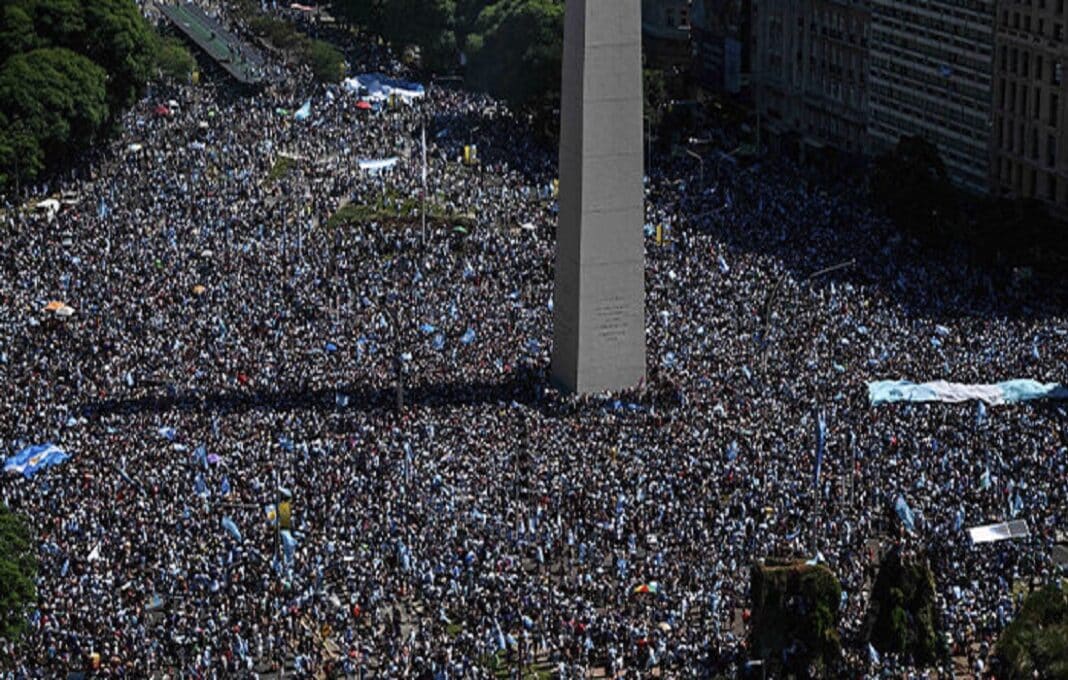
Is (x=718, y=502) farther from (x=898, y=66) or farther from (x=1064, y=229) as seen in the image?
(x=898, y=66)

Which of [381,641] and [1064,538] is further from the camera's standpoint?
[1064,538]

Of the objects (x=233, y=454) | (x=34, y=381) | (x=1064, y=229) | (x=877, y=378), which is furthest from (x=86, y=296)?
(x=1064, y=229)

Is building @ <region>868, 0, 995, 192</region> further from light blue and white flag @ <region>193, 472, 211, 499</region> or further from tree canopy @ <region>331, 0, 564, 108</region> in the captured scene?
light blue and white flag @ <region>193, 472, 211, 499</region>

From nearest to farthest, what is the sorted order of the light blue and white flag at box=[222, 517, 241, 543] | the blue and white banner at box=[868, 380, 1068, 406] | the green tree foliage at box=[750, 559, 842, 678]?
1. the green tree foliage at box=[750, 559, 842, 678]
2. the light blue and white flag at box=[222, 517, 241, 543]
3. the blue and white banner at box=[868, 380, 1068, 406]

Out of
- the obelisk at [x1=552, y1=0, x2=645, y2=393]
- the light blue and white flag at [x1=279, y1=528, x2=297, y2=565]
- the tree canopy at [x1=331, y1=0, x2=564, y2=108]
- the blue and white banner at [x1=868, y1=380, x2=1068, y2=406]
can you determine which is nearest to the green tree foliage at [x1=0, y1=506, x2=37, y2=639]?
the light blue and white flag at [x1=279, y1=528, x2=297, y2=565]

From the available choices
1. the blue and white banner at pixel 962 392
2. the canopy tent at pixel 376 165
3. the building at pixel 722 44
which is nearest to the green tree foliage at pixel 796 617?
the blue and white banner at pixel 962 392

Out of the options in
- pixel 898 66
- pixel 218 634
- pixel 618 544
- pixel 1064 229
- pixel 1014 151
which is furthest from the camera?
pixel 898 66

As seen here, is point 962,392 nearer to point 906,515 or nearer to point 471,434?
point 906,515
